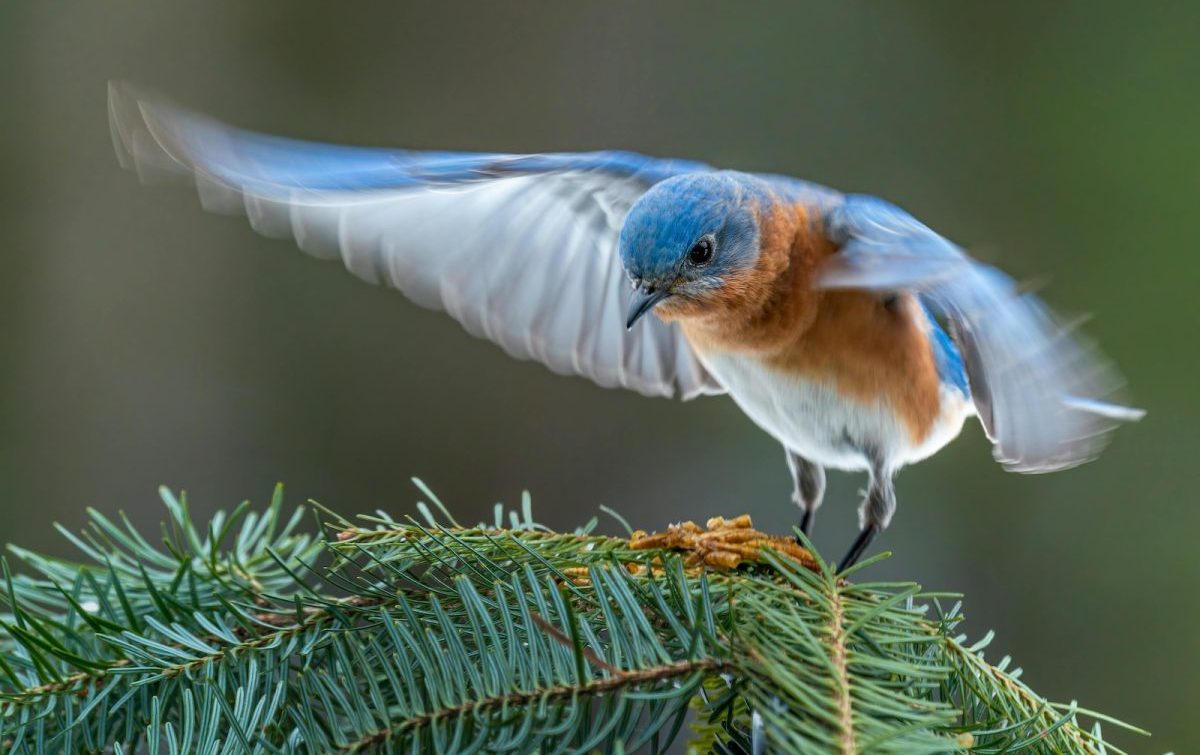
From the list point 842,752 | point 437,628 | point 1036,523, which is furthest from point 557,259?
point 1036,523

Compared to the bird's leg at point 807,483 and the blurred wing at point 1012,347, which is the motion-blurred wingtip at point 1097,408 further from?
the bird's leg at point 807,483

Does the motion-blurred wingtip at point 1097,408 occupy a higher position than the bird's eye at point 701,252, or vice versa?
the bird's eye at point 701,252

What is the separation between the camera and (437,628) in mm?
1099

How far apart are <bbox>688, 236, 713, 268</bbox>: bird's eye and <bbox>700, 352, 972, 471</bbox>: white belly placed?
176 millimetres

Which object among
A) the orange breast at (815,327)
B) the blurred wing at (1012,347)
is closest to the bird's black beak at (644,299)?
the orange breast at (815,327)

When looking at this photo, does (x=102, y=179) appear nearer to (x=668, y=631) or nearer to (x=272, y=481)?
(x=272, y=481)

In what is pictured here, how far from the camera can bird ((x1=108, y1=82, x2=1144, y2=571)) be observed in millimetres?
1655

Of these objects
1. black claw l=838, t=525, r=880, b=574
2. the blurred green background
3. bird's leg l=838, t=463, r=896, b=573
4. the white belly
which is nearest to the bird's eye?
the white belly

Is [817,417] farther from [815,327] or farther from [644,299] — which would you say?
[644,299]

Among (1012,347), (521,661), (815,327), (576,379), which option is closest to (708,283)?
(815,327)

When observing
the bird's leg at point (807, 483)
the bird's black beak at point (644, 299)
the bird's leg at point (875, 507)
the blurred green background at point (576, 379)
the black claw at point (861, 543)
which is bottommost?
the black claw at point (861, 543)

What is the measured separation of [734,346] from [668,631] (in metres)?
1.00

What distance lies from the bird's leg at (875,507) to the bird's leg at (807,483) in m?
0.14

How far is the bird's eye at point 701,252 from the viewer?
1.86 metres
